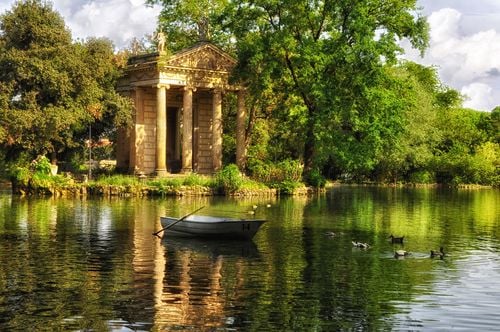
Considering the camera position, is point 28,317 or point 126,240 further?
point 126,240

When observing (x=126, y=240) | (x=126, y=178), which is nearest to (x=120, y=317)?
(x=126, y=240)

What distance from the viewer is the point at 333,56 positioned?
58.4m

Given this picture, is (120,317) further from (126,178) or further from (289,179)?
(289,179)

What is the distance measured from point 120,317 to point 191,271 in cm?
Result: 630

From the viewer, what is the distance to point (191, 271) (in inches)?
876

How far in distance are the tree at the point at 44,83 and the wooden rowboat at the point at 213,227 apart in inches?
969

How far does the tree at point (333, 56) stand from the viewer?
5828cm

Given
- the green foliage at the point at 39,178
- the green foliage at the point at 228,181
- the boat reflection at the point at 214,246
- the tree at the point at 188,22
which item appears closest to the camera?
the boat reflection at the point at 214,246

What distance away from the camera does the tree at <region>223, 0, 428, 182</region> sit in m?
58.3

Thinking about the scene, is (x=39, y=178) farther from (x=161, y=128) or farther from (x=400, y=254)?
(x=400, y=254)

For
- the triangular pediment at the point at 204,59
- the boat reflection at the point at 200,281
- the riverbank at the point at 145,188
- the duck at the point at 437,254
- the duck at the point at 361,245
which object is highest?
the triangular pediment at the point at 204,59

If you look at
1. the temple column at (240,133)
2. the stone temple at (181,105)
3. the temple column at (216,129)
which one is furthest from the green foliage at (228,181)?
the temple column at (240,133)

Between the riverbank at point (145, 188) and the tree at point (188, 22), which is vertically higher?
the tree at point (188, 22)

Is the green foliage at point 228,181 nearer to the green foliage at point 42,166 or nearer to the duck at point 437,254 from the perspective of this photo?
the green foliage at point 42,166
